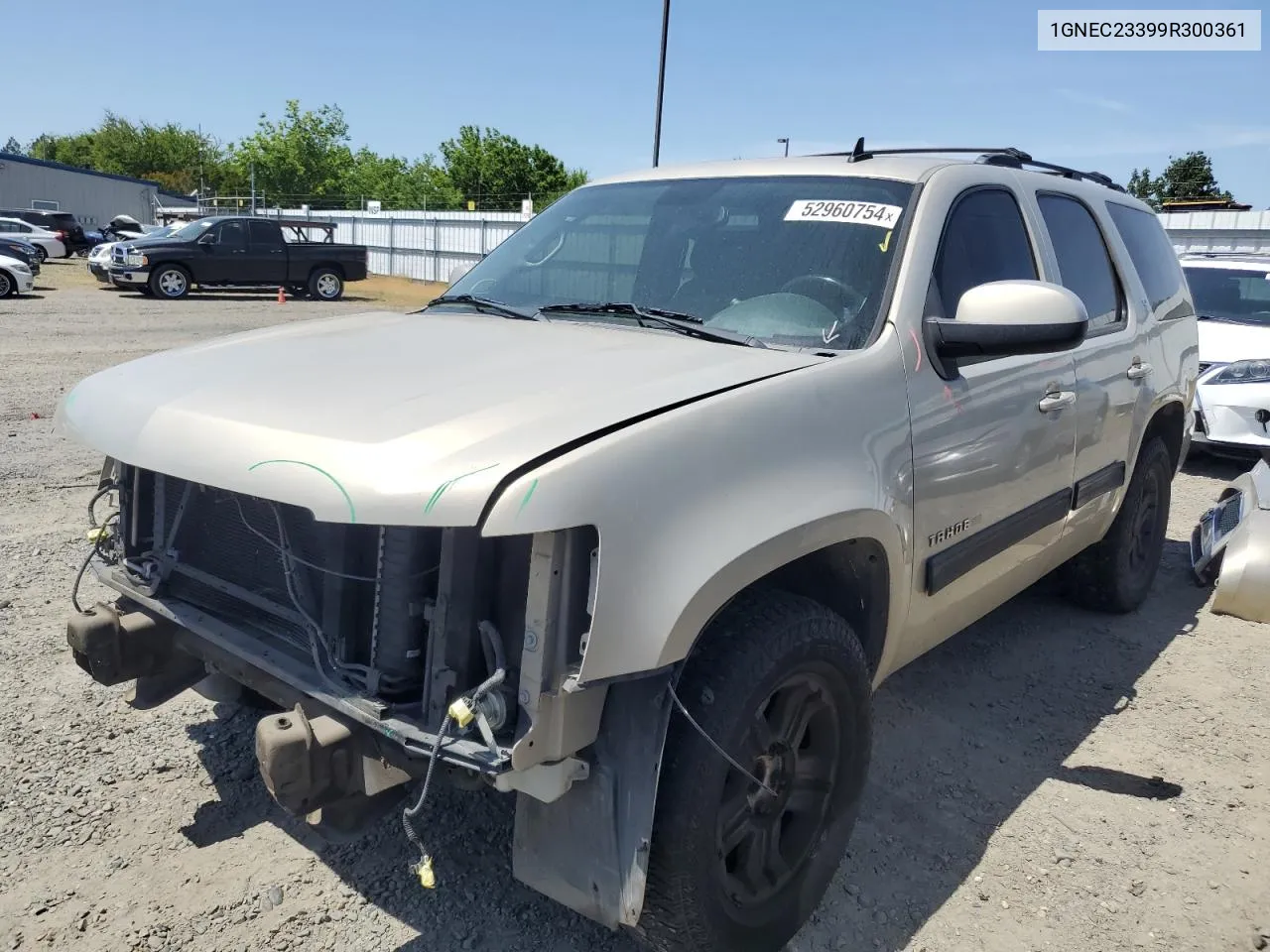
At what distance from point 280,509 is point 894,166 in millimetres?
2134

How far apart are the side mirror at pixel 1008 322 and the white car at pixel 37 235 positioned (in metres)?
32.6

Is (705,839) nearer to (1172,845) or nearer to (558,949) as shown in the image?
(558,949)

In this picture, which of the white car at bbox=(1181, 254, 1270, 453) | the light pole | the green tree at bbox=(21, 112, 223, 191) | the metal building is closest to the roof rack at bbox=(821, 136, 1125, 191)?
the white car at bbox=(1181, 254, 1270, 453)

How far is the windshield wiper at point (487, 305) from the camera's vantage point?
3.10 metres

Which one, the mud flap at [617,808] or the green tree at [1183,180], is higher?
the green tree at [1183,180]

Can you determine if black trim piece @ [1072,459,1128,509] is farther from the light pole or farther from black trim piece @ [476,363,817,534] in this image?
the light pole

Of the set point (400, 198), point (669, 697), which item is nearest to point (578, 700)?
point (669, 697)

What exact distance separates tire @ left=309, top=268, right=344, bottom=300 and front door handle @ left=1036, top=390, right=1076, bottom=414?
838 inches

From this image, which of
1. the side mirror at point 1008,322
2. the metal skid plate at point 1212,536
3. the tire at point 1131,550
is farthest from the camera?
the metal skid plate at point 1212,536

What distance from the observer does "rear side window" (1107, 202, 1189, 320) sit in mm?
4402

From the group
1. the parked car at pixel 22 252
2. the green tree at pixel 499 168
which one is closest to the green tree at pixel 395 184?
the green tree at pixel 499 168

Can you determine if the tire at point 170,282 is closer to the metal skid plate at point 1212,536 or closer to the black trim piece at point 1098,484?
the metal skid plate at point 1212,536

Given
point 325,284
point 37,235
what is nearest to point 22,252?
point 325,284

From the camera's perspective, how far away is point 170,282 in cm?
2077
